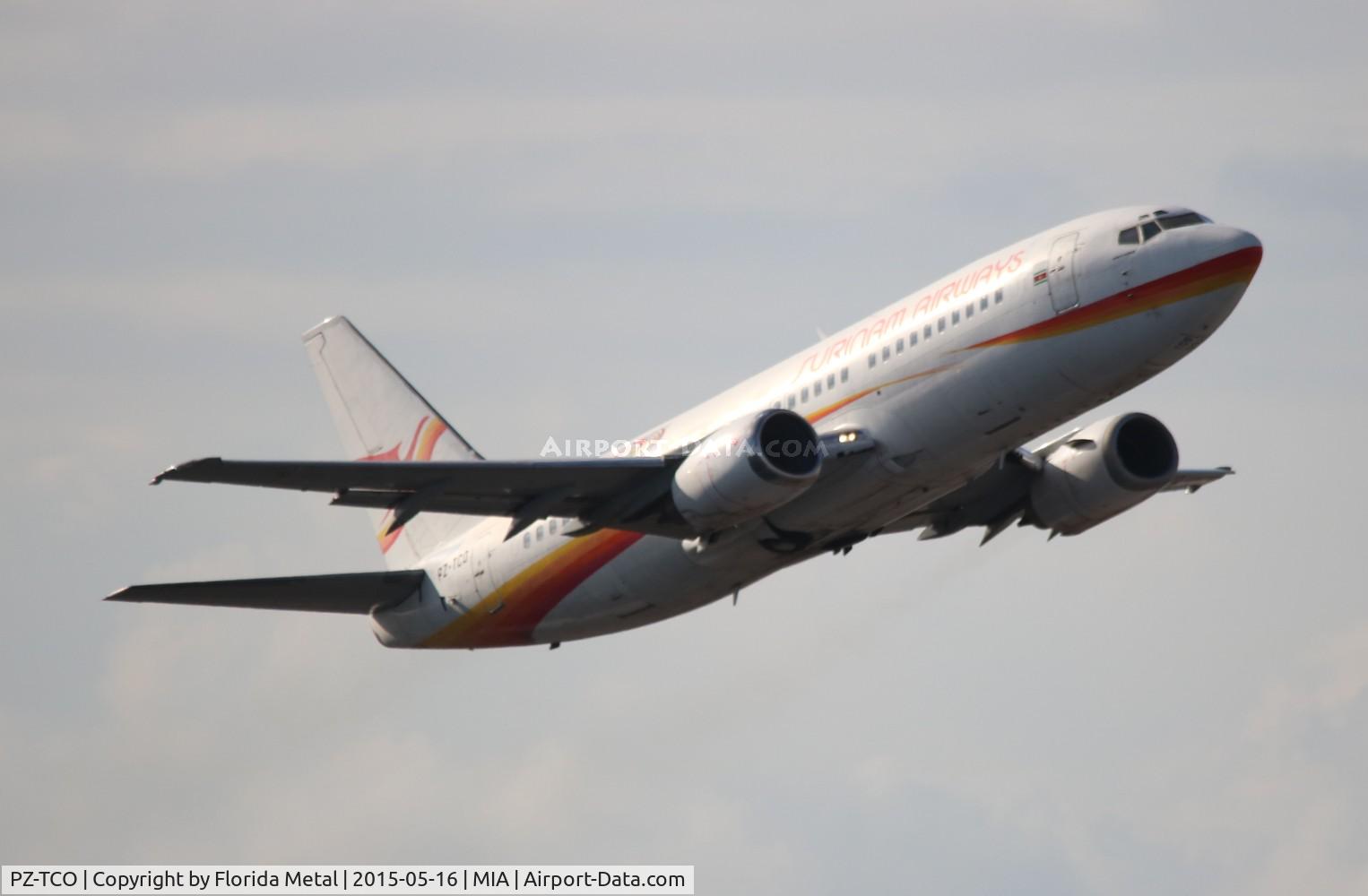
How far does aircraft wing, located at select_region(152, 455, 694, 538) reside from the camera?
1630 inches

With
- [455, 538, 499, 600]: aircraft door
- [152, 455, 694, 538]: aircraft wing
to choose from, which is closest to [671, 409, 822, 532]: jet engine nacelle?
[152, 455, 694, 538]: aircraft wing

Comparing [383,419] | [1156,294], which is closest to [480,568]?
[383,419]

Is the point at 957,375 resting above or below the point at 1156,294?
below

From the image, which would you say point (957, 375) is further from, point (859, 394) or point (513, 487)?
point (513, 487)

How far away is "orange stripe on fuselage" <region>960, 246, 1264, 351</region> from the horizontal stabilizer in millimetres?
19286

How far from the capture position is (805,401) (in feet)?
146

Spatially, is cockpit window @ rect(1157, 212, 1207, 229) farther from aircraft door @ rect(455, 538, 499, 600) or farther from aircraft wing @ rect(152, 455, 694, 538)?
aircraft door @ rect(455, 538, 499, 600)

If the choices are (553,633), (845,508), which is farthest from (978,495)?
(553,633)

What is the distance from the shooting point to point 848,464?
4275 cm

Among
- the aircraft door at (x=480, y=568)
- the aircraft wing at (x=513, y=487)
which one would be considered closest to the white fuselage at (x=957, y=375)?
the aircraft wing at (x=513, y=487)

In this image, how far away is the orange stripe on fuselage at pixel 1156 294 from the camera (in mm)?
40469

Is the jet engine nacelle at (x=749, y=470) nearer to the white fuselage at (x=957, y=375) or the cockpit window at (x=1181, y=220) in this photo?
the white fuselage at (x=957, y=375)

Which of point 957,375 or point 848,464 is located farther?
point 848,464

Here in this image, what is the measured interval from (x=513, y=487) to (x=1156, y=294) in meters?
14.5
